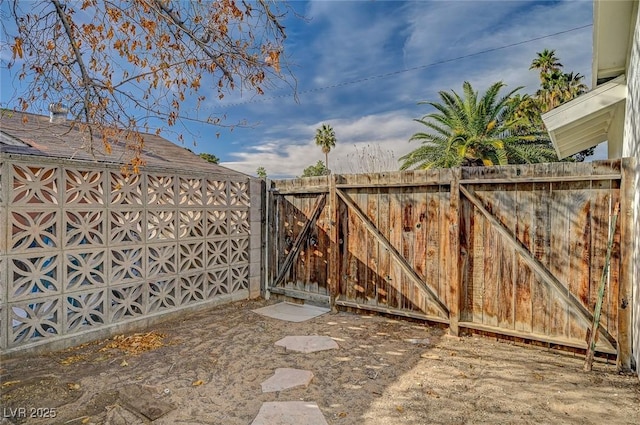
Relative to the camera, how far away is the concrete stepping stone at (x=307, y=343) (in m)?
3.58

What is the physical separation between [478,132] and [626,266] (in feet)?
31.0

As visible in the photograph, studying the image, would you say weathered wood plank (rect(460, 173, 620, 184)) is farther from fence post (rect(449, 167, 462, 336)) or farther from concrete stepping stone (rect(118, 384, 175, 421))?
concrete stepping stone (rect(118, 384, 175, 421))

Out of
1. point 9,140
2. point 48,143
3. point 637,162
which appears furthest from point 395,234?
point 9,140

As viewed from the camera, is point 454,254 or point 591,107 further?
point 454,254

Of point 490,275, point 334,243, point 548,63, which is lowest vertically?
point 490,275

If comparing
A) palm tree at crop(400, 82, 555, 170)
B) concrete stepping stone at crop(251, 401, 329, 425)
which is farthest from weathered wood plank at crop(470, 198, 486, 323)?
palm tree at crop(400, 82, 555, 170)

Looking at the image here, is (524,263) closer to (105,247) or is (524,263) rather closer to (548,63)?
(105,247)

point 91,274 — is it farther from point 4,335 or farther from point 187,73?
point 187,73

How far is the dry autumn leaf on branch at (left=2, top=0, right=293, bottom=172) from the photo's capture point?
8.21 feet

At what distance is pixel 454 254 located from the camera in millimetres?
3904

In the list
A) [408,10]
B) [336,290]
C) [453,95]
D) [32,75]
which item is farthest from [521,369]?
[453,95]

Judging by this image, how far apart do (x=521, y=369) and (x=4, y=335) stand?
4800mm

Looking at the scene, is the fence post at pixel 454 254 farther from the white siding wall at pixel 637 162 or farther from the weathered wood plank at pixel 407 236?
the white siding wall at pixel 637 162

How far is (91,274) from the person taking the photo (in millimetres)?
3801
